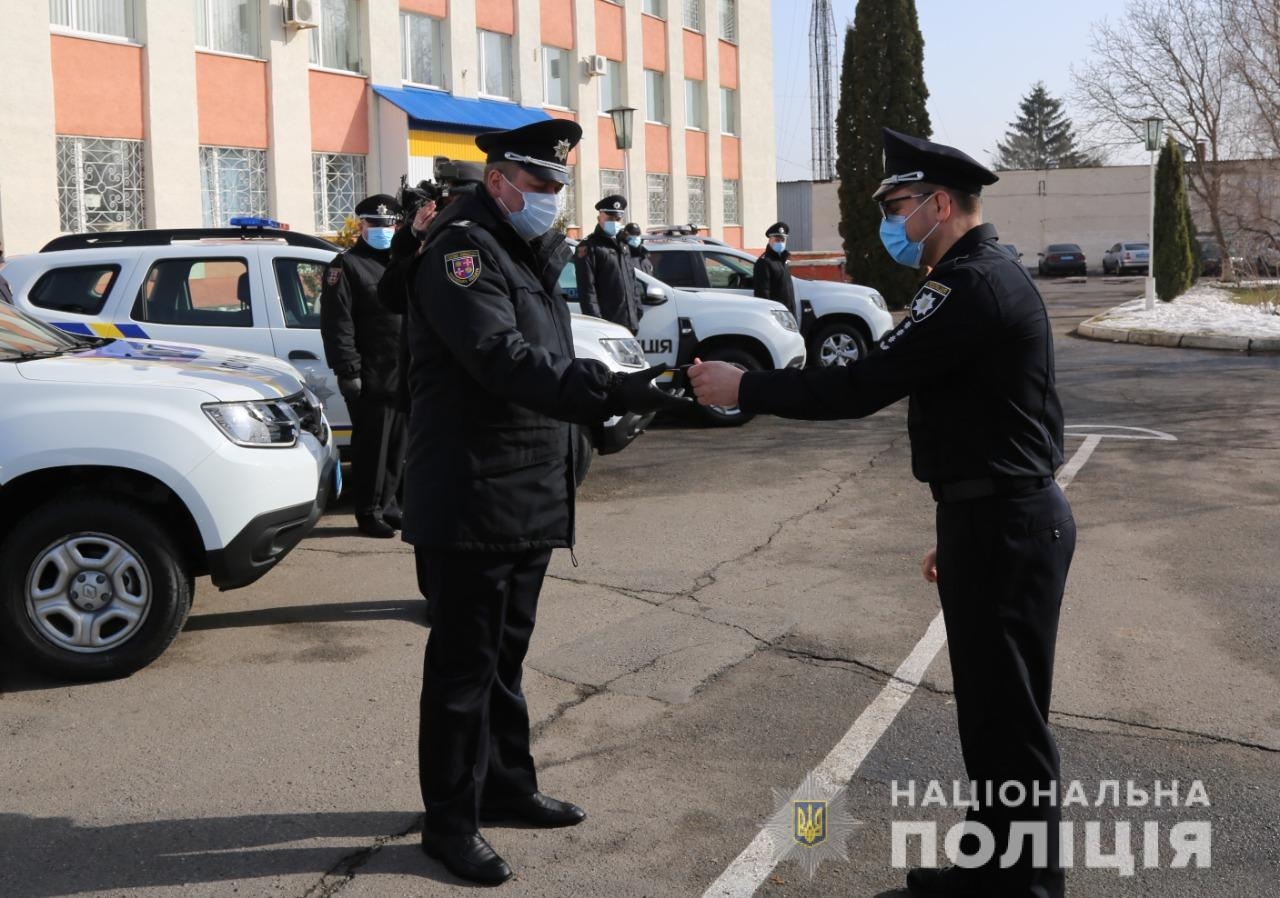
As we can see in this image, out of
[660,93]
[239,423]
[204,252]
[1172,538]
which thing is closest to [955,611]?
[239,423]

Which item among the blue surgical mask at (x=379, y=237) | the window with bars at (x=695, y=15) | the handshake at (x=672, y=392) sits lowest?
the handshake at (x=672, y=392)

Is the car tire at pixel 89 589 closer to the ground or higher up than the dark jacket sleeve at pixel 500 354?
closer to the ground

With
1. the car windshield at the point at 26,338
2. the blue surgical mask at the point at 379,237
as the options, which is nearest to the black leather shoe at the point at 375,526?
the blue surgical mask at the point at 379,237

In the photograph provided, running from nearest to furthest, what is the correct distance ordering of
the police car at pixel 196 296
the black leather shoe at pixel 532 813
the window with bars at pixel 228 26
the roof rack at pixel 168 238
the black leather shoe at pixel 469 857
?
the black leather shoe at pixel 469 857 → the black leather shoe at pixel 532 813 → the police car at pixel 196 296 → the roof rack at pixel 168 238 → the window with bars at pixel 228 26

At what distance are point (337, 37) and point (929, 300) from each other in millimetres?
23402

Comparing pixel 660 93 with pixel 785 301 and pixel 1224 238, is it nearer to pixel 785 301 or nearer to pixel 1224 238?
pixel 1224 238

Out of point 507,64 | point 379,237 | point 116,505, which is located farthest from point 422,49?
point 116,505

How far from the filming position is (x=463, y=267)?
143 inches

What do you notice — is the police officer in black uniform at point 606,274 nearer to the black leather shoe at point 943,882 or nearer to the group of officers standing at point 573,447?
the group of officers standing at point 573,447

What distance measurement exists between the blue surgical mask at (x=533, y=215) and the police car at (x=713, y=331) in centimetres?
920

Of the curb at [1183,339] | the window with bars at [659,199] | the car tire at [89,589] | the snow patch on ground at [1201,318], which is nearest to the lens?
the car tire at [89,589]

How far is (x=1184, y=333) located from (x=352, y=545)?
58.9 ft

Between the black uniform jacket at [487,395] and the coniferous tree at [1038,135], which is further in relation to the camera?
the coniferous tree at [1038,135]

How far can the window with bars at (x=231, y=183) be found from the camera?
22.0 m
